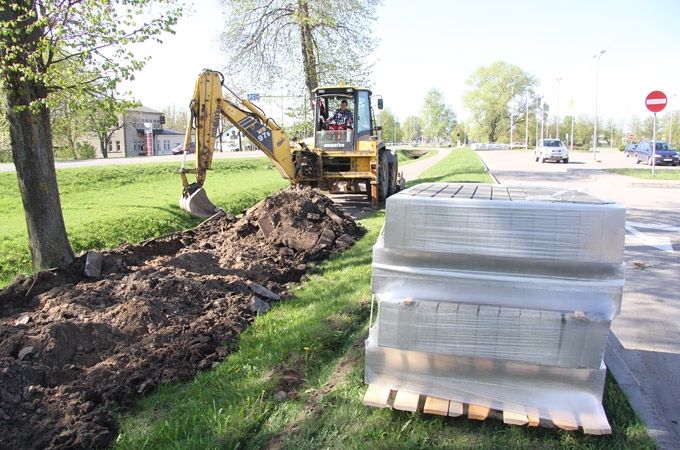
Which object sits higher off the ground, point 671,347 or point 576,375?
point 576,375

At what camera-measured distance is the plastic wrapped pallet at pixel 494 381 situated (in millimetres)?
3207

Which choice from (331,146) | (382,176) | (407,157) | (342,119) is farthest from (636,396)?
(407,157)

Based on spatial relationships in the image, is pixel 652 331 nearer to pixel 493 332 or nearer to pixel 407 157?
pixel 493 332

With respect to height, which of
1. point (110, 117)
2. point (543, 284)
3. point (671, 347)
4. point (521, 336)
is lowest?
point (671, 347)

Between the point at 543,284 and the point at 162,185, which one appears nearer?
the point at 543,284

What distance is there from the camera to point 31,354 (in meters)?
4.33

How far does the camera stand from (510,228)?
319 cm

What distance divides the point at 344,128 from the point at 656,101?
12362 mm

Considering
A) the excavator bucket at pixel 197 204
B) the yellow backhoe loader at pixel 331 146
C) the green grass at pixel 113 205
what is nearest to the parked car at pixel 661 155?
the yellow backhoe loader at pixel 331 146

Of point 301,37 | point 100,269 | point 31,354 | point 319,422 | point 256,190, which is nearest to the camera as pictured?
point 319,422

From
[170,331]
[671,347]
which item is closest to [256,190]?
[170,331]

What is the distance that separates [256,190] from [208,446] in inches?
537

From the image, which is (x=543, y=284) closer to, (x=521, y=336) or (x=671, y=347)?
(x=521, y=336)

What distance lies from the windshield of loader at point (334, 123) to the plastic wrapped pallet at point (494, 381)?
11121mm
